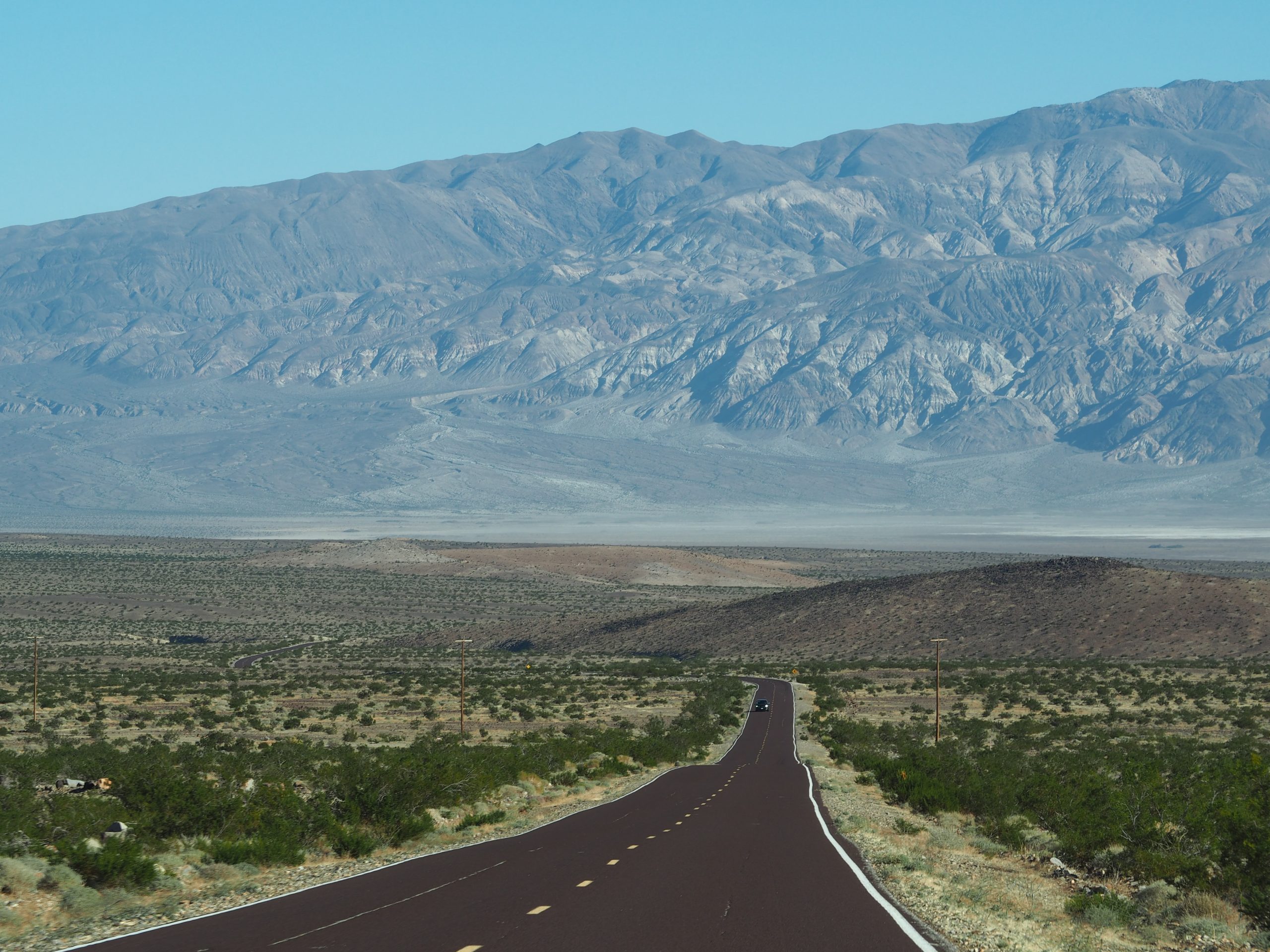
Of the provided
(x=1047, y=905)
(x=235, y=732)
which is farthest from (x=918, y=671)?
(x=1047, y=905)

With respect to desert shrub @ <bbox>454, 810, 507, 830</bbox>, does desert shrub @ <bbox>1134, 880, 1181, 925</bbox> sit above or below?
above

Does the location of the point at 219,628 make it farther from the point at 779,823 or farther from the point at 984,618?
the point at 779,823

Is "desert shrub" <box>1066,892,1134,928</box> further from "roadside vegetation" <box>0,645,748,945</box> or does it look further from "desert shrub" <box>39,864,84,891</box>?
"desert shrub" <box>39,864,84,891</box>

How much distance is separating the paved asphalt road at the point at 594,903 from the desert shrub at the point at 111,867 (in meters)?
1.79

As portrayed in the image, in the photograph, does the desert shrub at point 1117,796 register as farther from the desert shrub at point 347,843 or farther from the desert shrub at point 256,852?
the desert shrub at point 256,852

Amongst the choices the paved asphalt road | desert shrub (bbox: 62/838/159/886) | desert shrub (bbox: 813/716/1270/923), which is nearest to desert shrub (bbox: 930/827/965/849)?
desert shrub (bbox: 813/716/1270/923)

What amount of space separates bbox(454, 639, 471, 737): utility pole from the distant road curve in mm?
10357

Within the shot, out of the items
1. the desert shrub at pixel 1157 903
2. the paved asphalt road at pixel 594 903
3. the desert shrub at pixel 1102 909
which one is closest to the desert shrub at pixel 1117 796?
the desert shrub at pixel 1157 903

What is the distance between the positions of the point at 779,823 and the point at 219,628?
85985 mm

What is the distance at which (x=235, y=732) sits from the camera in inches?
1599

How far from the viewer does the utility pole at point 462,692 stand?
3947 centimetres

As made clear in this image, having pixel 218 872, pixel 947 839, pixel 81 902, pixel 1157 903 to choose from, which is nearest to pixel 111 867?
pixel 81 902

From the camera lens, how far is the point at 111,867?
1439cm

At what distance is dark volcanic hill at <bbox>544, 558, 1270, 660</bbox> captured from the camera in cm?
7969
